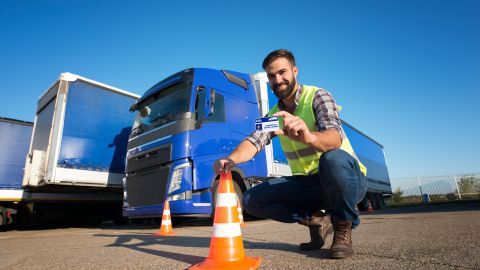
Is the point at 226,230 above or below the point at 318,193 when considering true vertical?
below

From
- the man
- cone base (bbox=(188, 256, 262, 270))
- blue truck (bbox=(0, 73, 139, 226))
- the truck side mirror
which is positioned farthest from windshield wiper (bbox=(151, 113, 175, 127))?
cone base (bbox=(188, 256, 262, 270))

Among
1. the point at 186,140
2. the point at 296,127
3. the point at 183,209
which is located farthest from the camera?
the point at 186,140

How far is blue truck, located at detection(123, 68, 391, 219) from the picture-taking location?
5.10 metres

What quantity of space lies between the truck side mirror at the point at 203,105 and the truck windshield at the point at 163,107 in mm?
192

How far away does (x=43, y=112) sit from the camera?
773 centimetres

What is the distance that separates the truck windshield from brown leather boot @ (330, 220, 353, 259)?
3.83 metres

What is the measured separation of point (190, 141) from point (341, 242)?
354 centimetres

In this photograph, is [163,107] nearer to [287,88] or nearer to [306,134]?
[287,88]

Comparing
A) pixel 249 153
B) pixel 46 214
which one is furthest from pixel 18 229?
pixel 249 153

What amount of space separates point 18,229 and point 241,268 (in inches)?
384

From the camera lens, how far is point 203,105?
5.46m

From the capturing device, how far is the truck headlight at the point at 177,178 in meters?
5.04

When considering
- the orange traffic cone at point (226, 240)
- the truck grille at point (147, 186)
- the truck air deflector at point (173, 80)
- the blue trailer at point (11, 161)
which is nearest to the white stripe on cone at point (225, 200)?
the orange traffic cone at point (226, 240)

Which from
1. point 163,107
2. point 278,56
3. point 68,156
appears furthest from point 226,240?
point 68,156
